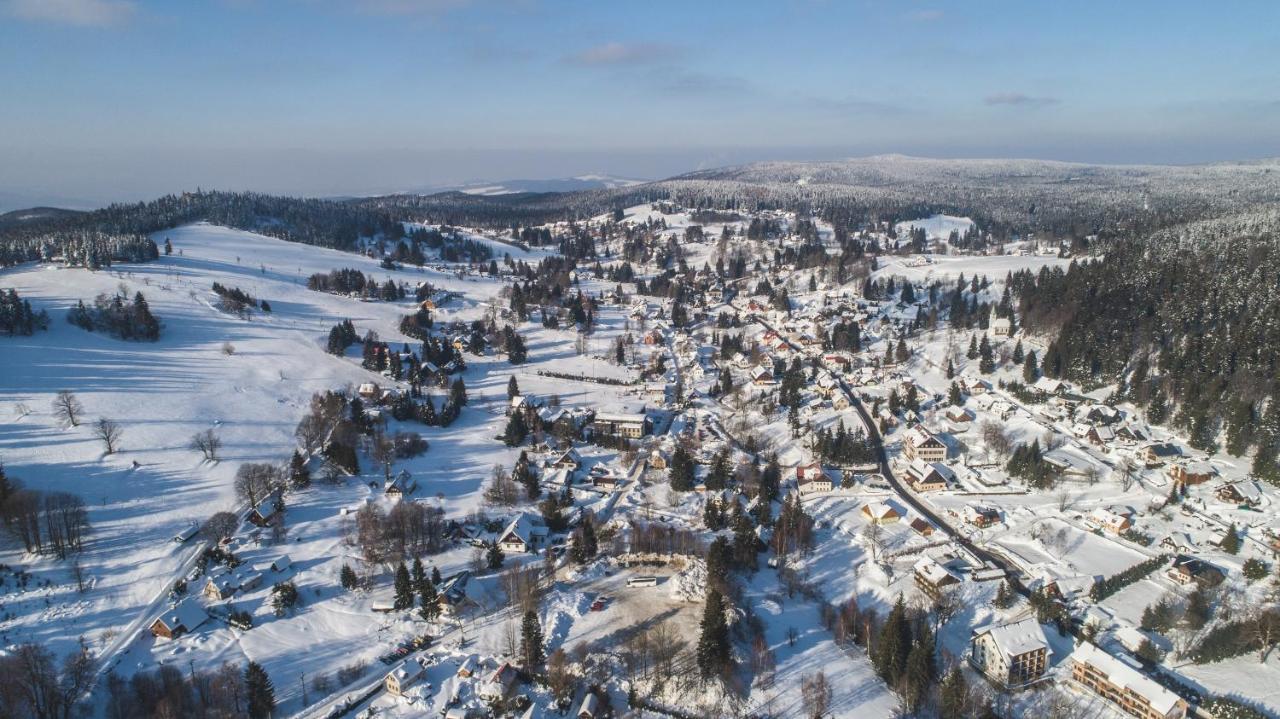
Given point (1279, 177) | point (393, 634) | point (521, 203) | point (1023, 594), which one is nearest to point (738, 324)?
point (1023, 594)

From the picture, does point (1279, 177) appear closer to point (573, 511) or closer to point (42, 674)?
point (573, 511)

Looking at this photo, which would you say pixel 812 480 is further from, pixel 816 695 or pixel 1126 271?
pixel 1126 271

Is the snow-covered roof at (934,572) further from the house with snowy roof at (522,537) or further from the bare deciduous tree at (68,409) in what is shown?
the bare deciduous tree at (68,409)

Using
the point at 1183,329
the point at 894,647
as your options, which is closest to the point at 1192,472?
the point at 1183,329

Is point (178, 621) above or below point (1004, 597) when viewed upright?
above

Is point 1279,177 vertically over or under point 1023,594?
over
